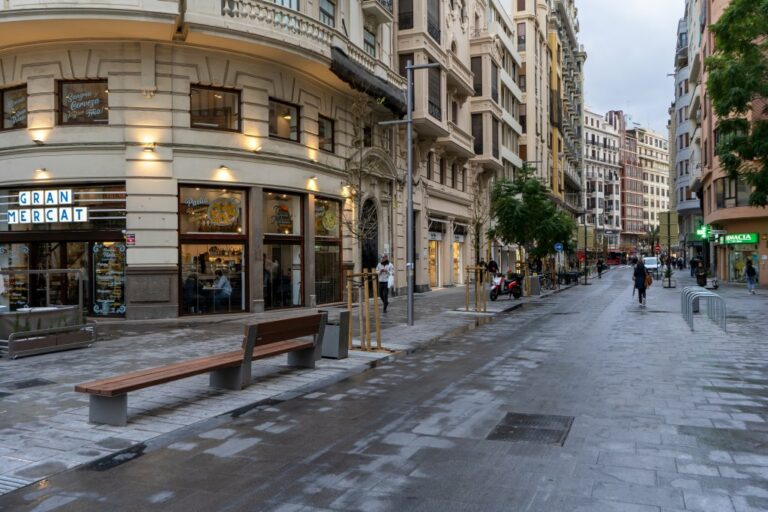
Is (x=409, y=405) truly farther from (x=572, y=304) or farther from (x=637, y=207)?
(x=637, y=207)

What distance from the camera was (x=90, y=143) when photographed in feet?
59.4

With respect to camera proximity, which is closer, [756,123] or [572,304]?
[756,123]

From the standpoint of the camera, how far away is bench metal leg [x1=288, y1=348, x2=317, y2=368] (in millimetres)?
10250

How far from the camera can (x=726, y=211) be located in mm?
40500

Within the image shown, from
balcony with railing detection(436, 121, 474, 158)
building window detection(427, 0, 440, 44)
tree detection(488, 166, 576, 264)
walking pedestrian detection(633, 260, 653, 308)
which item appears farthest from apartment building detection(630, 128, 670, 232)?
walking pedestrian detection(633, 260, 653, 308)

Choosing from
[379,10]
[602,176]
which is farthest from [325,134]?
[602,176]

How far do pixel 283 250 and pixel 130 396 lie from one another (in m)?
13.5

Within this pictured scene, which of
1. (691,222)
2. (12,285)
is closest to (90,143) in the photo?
(12,285)

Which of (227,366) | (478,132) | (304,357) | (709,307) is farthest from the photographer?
(478,132)

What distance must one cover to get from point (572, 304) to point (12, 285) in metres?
20.2

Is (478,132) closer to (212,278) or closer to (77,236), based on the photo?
(212,278)

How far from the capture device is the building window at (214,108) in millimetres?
19125

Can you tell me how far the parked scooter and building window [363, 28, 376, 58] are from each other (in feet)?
36.2

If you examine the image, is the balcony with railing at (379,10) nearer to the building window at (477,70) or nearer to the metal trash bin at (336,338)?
the building window at (477,70)
